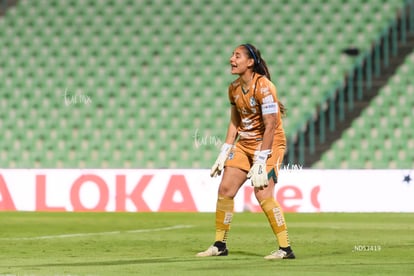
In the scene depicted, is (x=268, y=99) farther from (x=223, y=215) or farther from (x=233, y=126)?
(x=223, y=215)

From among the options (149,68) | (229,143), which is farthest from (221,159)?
(149,68)

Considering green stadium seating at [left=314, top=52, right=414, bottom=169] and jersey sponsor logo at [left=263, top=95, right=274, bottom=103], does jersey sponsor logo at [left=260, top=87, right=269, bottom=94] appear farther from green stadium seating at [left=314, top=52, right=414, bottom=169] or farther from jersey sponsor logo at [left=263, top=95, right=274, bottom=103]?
green stadium seating at [left=314, top=52, right=414, bottom=169]

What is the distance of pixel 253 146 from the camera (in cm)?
895

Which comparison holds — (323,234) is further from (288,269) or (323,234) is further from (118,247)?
(288,269)

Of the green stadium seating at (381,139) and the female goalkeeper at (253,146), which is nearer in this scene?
the female goalkeeper at (253,146)

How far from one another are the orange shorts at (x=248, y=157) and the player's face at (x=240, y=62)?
70 cm

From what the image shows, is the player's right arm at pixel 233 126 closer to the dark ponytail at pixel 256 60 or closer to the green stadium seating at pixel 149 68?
the dark ponytail at pixel 256 60

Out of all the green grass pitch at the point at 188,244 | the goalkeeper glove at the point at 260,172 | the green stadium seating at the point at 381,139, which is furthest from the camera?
the green stadium seating at the point at 381,139

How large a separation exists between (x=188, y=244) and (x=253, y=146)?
2112 millimetres

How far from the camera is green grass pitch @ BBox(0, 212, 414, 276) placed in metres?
7.86

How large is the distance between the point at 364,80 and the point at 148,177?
596 centimetres

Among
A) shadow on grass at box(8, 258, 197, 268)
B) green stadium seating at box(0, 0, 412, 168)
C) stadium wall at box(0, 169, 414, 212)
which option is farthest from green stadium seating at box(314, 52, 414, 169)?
shadow on grass at box(8, 258, 197, 268)

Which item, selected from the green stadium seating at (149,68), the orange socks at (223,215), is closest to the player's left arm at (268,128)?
the orange socks at (223,215)

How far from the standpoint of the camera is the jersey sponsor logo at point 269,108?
28.3 ft
